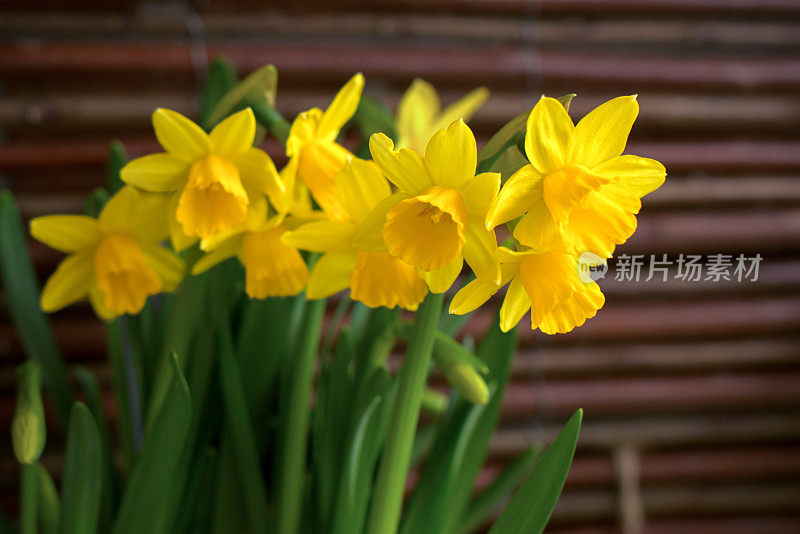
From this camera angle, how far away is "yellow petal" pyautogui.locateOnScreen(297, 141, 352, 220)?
575mm

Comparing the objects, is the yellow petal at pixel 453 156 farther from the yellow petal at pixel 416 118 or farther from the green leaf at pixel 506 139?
the yellow petal at pixel 416 118

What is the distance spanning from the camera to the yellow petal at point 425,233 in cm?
47

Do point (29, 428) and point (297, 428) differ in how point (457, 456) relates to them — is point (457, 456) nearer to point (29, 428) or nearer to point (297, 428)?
point (297, 428)

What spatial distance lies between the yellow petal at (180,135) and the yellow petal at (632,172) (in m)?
0.34

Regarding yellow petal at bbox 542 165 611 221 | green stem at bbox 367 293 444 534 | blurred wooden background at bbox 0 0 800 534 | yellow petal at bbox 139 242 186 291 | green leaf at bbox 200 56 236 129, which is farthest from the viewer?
blurred wooden background at bbox 0 0 800 534

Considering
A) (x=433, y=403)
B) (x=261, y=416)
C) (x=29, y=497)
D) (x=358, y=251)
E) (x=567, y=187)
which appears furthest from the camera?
(x=433, y=403)

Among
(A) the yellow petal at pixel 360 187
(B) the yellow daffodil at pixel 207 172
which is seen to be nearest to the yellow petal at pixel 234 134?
(B) the yellow daffodil at pixel 207 172

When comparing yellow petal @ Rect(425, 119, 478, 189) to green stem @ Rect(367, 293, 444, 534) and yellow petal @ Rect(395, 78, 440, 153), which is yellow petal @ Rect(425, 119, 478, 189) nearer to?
green stem @ Rect(367, 293, 444, 534)

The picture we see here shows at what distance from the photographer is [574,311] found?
1.63 feet

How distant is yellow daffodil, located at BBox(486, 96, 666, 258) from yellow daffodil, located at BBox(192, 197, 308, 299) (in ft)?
0.71

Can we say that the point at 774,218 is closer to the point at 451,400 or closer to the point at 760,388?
the point at 760,388

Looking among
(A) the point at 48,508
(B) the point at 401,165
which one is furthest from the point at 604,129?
(A) the point at 48,508

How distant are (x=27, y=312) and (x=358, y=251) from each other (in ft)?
1.66

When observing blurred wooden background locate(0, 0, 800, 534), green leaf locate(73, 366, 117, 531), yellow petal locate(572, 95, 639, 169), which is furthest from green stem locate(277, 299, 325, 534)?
blurred wooden background locate(0, 0, 800, 534)
